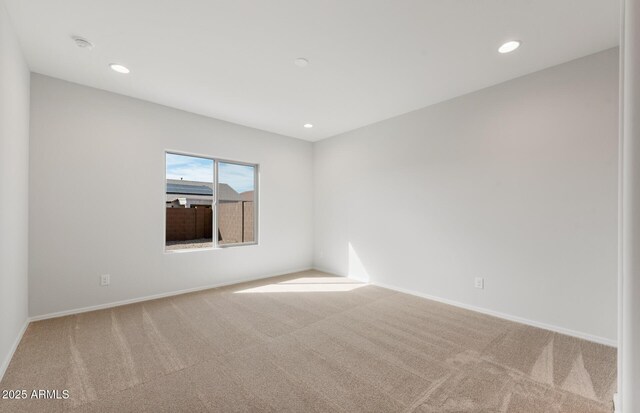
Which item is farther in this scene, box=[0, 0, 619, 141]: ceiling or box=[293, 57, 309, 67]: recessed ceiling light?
box=[293, 57, 309, 67]: recessed ceiling light

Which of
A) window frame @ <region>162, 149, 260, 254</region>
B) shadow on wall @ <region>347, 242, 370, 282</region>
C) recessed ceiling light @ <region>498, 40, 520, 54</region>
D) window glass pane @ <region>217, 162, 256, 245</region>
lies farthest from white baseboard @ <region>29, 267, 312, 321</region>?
recessed ceiling light @ <region>498, 40, 520, 54</region>

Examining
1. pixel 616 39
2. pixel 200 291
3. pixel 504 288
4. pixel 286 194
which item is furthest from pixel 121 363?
pixel 616 39

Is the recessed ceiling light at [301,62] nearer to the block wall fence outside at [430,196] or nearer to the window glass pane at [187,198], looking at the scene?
the block wall fence outside at [430,196]

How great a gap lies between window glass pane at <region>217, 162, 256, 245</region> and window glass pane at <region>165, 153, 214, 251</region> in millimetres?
180

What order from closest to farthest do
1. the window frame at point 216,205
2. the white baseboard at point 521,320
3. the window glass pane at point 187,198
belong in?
the white baseboard at point 521,320
the window frame at point 216,205
the window glass pane at point 187,198

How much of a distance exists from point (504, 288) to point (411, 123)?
7.89 feet

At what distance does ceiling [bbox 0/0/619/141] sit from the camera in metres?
1.90

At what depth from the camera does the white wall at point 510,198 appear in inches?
94.2

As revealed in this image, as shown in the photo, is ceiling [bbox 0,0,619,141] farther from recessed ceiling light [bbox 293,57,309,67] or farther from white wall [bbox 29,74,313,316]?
white wall [bbox 29,74,313,316]

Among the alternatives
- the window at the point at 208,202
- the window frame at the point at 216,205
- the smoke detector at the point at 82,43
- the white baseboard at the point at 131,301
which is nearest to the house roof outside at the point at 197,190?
the window at the point at 208,202

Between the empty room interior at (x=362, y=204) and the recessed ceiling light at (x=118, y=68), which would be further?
the recessed ceiling light at (x=118, y=68)

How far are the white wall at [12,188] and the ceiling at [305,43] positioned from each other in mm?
305

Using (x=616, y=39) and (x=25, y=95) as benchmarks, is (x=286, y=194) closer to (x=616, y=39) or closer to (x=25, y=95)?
(x=25, y=95)

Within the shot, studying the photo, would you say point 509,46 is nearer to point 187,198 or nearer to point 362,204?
point 362,204
